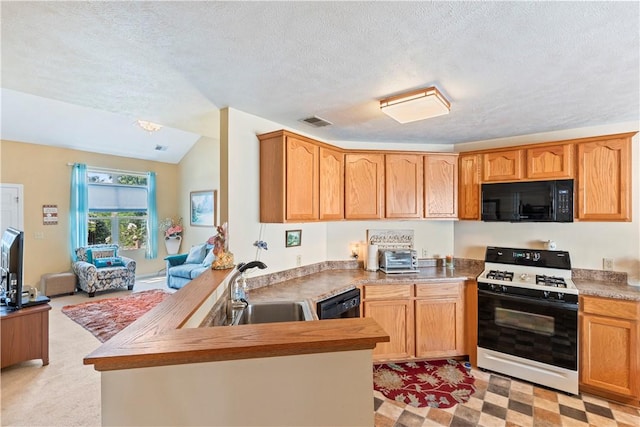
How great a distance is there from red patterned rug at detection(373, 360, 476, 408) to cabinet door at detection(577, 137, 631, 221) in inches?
75.2

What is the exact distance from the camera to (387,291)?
2.97 metres

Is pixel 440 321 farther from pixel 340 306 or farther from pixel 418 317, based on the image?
pixel 340 306

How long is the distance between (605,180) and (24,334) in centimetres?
568

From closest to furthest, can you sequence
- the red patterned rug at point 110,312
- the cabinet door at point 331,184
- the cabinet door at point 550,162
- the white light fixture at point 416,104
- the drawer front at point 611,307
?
the white light fixture at point 416,104, the drawer front at point 611,307, the cabinet door at point 550,162, the cabinet door at point 331,184, the red patterned rug at point 110,312

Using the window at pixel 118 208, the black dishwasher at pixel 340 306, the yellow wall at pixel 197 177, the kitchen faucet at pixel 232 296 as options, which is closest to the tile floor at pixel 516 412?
the black dishwasher at pixel 340 306

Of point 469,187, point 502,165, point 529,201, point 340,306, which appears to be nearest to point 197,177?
point 340,306

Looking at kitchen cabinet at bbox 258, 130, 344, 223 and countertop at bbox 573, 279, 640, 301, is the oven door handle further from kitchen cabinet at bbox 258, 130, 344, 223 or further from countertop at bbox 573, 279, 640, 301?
kitchen cabinet at bbox 258, 130, 344, 223

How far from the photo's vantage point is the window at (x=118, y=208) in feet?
20.8

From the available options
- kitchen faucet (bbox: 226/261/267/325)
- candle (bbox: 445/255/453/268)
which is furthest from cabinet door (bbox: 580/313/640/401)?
kitchen faucet (bbox: 226/261/267/325)

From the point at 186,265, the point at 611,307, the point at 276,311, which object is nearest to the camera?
the point at 276,311

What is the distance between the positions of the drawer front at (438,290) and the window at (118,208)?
6588 millimetres

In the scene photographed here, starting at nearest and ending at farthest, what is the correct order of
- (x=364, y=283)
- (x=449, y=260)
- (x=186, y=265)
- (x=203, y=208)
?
(x=364, y=283), (x=449, y=260), (x=186, y=265), (x=203, y=208)

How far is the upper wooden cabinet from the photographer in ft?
8.26

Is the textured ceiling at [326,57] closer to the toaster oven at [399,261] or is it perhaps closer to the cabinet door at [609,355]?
the toaster oven at [399,261]
